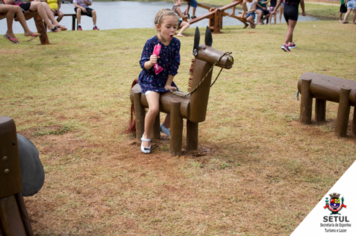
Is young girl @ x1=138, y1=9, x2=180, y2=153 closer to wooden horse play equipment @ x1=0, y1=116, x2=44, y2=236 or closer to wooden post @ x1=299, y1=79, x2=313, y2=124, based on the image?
wooden horse play equipment @ x1=0, y1=116, x2=44, y2=236

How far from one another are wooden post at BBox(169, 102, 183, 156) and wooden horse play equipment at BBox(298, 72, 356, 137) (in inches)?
67.9

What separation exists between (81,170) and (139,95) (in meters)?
0.96

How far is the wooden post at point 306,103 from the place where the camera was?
402 cm

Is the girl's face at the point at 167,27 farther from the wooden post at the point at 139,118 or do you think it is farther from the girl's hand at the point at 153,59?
the wooden post at the point at 139,118

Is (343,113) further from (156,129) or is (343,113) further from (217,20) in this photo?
(217,20)

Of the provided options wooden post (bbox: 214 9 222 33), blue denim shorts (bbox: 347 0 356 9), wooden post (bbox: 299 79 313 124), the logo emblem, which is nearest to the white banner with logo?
the logo emblem

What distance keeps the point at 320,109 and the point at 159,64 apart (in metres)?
2.19

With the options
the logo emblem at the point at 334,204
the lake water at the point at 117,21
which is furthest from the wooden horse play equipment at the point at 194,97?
the lake water at the point at 117,21

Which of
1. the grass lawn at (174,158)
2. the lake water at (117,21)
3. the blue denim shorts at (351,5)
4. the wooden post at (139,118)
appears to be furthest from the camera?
the blue denim shorts at (351,5)

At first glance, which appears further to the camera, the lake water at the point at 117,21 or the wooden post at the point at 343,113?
the lake water at the point at 117,21

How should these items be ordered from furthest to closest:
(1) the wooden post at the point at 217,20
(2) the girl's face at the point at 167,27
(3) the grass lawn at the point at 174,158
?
(1) the wooden post at the point at 217,20 → (2) the girl's face at the point at 167,27 → (3) the grass lawn at the point at 174,158

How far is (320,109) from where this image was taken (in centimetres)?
423

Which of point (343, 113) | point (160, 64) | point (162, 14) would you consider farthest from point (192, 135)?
point (343, 113)

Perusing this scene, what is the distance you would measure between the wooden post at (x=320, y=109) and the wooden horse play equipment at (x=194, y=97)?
70.1 inches
